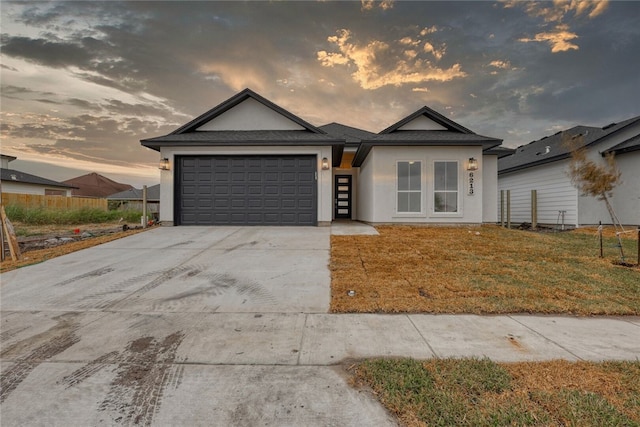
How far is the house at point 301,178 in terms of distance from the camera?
10.0m

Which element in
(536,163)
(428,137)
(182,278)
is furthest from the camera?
(536,163)

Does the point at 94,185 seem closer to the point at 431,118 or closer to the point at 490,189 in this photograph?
the point at 431,118

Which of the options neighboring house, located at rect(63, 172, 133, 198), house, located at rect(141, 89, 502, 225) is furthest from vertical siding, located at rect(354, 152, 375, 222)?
neighboring house, located at rect(63, 172, 133, 198)

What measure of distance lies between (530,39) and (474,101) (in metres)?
3.09

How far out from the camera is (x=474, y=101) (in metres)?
14.0

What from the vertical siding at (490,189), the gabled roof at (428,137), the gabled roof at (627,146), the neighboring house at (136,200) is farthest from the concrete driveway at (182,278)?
the neighboring house at (136,200)

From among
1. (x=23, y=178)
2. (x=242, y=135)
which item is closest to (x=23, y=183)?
(x=23, y=178)

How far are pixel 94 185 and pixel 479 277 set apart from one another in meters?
60.4

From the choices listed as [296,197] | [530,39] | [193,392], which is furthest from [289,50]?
[193,392]

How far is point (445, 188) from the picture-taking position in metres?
10.4

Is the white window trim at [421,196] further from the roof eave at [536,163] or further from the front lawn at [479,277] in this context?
the roof eave at [536,163]

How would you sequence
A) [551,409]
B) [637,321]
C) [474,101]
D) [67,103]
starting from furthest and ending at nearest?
[474,101], [67,103], [637,321], [551,409]

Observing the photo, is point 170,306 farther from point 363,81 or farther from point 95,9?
point 363,81

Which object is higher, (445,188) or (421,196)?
(445,188)
